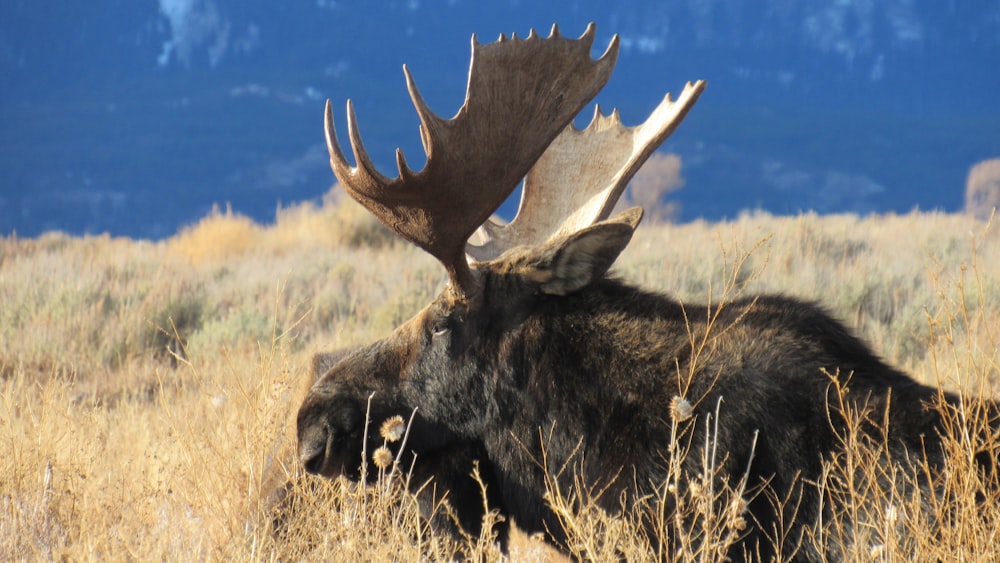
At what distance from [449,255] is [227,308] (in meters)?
7.97

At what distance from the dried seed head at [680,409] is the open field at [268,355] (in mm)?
359

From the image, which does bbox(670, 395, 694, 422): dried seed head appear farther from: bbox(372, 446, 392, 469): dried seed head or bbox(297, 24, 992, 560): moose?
bbox(372, 446, 392, 469): dried seed head

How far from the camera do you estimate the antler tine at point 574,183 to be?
483 centimetres

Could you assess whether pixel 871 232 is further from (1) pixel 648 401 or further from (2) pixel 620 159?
(1) pixel 648 401

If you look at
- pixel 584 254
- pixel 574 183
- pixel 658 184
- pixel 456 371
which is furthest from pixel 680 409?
pixel 658 184

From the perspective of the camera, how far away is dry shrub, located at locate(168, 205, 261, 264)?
57.4ft

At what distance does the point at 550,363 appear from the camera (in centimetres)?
411

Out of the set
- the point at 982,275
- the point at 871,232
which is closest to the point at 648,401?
the point at 982,275

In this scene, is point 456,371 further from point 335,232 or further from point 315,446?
point 335,232

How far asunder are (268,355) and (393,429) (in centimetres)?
93

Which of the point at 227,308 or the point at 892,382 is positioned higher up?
the point at 227,308

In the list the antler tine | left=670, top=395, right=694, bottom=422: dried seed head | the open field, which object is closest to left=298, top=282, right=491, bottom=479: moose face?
the open field

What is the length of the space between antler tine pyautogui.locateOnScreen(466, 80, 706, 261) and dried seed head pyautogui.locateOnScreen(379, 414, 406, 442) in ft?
3.34

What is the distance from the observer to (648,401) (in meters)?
3.96
